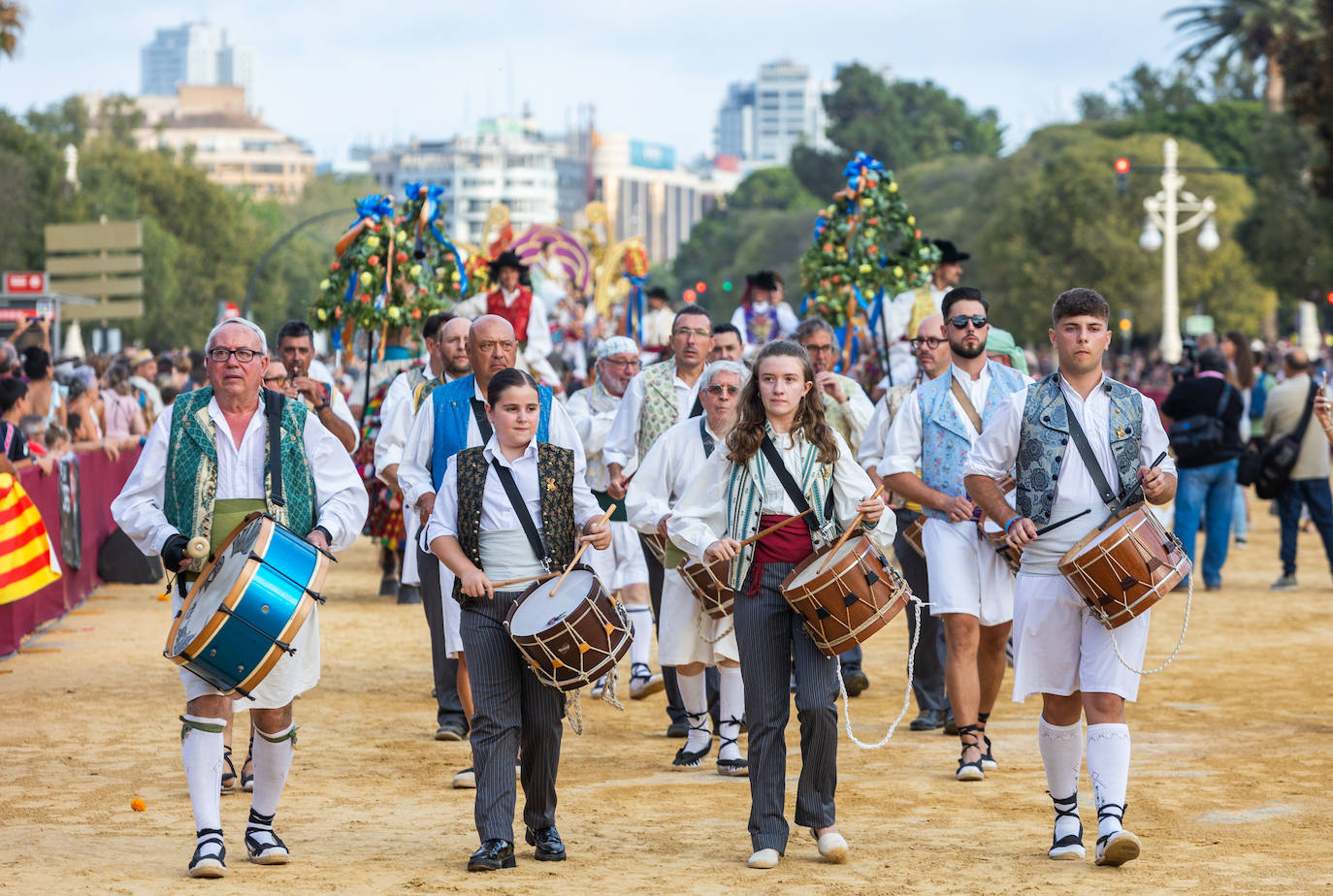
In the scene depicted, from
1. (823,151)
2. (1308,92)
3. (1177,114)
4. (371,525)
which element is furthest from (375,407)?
(823,151)

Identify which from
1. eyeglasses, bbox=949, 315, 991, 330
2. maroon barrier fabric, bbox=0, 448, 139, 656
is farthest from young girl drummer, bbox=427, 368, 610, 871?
maroon barrier fabric, bbox=0, 448, 139, 656

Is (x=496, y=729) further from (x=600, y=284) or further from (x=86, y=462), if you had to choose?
(x=600, y=284)

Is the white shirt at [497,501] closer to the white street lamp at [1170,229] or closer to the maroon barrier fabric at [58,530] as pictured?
the maroon barrier fabric at [58,530]

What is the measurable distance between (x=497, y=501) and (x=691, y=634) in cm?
219

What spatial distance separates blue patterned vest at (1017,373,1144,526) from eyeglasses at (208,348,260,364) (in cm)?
293

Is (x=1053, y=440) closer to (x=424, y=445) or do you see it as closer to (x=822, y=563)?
(x=822, y=563)

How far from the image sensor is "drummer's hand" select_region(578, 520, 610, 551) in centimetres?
741

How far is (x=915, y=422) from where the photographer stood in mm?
9398

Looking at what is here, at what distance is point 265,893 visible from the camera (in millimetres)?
6980

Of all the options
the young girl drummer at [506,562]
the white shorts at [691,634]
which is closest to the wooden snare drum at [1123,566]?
the young girl drummer at [506,562]

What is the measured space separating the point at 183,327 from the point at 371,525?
62.7m

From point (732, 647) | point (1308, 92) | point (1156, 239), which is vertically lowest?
point (732, 647)

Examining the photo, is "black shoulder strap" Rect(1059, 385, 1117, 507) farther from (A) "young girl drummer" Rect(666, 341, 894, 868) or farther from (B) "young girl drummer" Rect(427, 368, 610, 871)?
(B) "young girl drummer" Rect(427, 368, 610, 871)

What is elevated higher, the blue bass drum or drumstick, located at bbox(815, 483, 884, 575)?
drumstick, located at bbox(815, 483, 884, 575)
